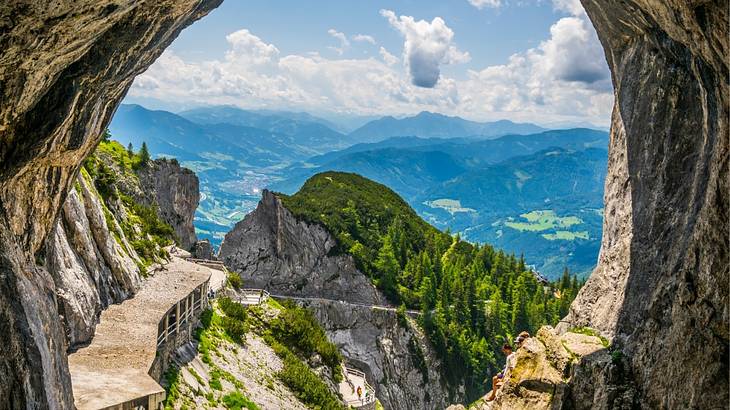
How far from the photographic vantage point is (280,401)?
33562mm

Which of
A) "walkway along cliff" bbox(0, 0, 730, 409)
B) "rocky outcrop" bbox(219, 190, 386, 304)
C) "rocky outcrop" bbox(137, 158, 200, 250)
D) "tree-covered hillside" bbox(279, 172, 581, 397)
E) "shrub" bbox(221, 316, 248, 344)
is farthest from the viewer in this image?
"rocky outcrop" bbox(219, 190, 386, 304)

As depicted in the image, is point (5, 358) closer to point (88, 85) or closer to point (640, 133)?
point (88, 85)

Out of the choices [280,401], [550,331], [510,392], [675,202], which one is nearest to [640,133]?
[675,202]

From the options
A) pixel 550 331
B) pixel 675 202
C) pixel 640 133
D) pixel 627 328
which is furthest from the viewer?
pixel 550 331

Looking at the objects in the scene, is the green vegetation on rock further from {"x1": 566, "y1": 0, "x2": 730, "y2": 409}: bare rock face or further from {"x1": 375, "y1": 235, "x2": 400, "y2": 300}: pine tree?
{"x1": 375, "y1": 235, "x2": 400, "y2": 300}: pine tree

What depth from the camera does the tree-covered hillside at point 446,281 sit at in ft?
252

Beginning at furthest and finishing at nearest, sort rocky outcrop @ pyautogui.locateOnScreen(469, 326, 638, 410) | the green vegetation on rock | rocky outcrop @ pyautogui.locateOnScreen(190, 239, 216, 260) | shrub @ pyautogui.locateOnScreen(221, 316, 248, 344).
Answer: rocky outcrop @ pyautogui.locateOnScreen(190, 239, 216, 260)
shrub @ pyautogui.locateOnScreen(221, 316, 248, 344)
the green vegetation on rock
rocky outcrop @ pyautogui.locateOnScreen(469, 326, 638, 410)

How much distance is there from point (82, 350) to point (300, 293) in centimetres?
5827

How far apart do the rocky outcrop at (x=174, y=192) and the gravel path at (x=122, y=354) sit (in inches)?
1523

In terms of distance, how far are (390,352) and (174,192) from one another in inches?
1413

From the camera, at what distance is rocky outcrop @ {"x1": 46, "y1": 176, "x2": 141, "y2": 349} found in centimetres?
2238

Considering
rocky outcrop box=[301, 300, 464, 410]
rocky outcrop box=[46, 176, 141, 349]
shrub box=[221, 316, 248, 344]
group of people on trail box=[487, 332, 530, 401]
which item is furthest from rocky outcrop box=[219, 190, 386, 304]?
group of people on trail box=[487, 332, 530, 401]

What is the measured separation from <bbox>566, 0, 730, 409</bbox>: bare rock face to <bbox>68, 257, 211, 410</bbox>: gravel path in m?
16.2

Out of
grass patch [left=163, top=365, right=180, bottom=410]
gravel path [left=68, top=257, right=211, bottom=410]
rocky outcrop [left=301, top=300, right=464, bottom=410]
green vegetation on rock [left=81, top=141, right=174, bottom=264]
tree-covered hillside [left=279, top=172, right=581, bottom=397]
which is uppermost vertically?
green vegetation on rock [left=81, top=141, right=174, bottom=264]
